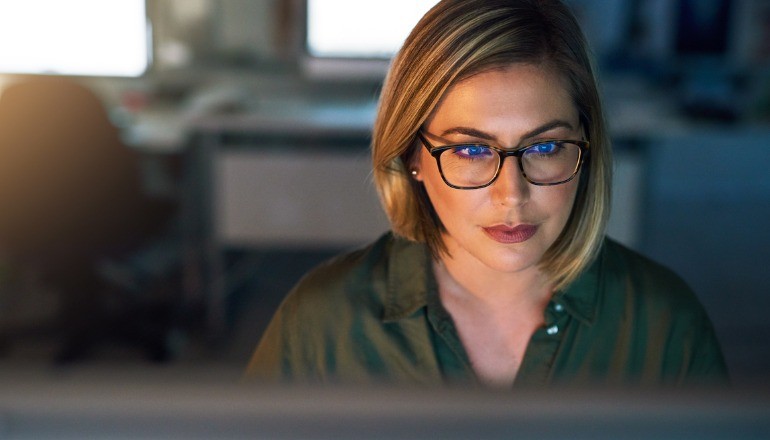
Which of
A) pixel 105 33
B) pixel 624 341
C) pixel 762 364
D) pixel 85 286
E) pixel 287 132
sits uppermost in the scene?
pixel 105 33

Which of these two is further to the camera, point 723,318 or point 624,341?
point 723,318

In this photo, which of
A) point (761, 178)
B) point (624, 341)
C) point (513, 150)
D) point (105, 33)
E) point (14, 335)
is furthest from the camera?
point (761, 178)

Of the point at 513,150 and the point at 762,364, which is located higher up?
the point at 513,150

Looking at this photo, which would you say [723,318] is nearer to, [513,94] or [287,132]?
[287,132]

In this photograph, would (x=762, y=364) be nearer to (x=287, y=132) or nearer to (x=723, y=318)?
(x=723, y=318)

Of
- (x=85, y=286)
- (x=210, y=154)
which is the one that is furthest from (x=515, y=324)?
(x=210, y=154)

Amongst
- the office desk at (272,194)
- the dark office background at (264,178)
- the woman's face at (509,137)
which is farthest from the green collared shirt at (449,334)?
the office desk at (272,194)

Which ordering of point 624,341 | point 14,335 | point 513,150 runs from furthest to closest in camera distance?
1. point 14,335
2. point 624,341
3. point 513,150

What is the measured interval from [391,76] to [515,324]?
12.8 inches

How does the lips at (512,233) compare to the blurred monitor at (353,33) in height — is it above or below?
below

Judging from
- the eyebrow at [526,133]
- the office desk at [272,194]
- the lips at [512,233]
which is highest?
the eyebrow at [526,133]

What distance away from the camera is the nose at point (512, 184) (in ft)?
2.60

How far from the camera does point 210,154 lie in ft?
9.45

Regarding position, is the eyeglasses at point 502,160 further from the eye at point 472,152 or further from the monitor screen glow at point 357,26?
the monitor screen glow at point 357,26
